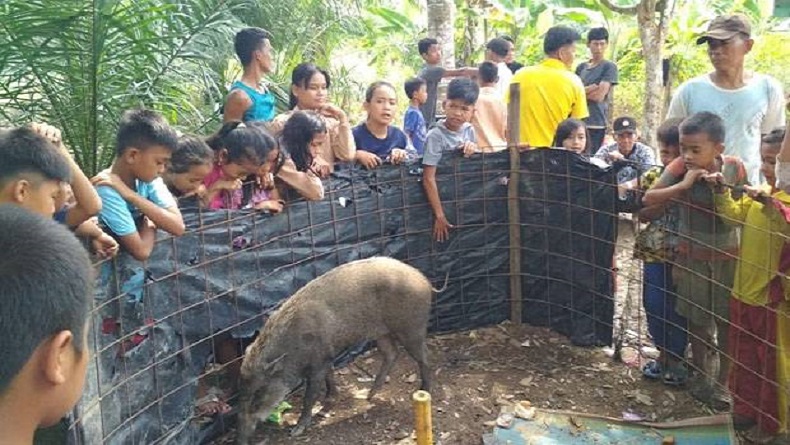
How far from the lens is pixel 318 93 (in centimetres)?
594

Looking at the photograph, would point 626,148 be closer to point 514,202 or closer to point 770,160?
point 514,202

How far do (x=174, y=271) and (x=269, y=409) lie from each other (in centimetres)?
108

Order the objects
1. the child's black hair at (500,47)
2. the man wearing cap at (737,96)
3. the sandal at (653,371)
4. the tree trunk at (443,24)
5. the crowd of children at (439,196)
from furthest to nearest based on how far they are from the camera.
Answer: the tree trunk at (443,24) < the child's black hair at (500,47) < the sandal at (653,371) < the man wearing cap at (737,96) < the crowd of children at (439,196)

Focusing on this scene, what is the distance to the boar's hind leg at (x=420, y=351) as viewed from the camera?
17.3 feet

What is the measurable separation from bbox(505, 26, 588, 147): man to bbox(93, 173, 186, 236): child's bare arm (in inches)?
139

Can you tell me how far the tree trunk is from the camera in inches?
427

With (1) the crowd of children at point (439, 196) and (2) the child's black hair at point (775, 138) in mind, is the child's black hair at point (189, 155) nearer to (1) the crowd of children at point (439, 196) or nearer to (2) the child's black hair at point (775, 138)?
(1) the crowd of children at point (439, 196)

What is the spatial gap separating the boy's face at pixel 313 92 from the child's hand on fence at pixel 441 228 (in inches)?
51.9

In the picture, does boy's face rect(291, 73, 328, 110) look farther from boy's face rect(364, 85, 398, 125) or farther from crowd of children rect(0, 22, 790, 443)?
boy's face rect(364, 85, 398, 125)

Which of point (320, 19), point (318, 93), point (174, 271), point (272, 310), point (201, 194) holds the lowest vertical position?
point (272, 310)

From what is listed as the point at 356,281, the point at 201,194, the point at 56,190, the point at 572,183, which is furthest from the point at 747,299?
the point at 56,190

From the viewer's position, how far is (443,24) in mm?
10898

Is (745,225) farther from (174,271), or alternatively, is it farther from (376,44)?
(376,44)

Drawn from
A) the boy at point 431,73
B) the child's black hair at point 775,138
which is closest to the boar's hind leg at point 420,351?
the child's black hair at point 775,138
